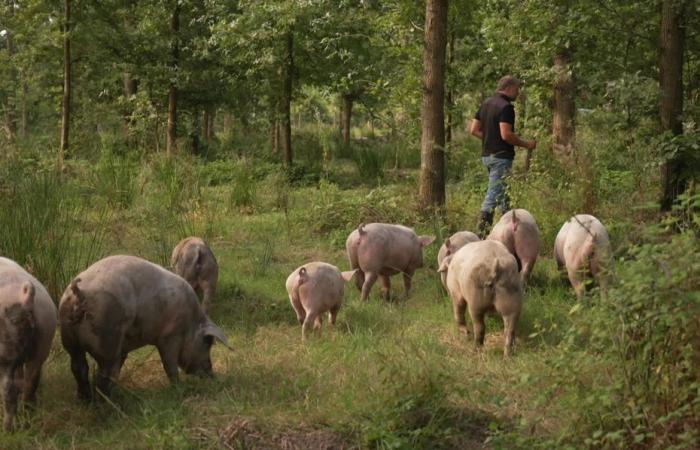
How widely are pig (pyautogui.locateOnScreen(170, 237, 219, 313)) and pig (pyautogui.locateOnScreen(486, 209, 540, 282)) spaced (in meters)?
2.76

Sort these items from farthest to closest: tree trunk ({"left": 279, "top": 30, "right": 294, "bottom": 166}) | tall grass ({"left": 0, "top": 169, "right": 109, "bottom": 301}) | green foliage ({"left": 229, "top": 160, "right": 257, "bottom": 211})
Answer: tree trunk ({"left": 279, "top": 30, "right": 294, "bottom": 166})
green foliage ({"left": 229, "top": 160, "right": 257, "bottom": 211})
tall grass ({"left": 0, "top": 169, "right": 109, "bottom": 301})

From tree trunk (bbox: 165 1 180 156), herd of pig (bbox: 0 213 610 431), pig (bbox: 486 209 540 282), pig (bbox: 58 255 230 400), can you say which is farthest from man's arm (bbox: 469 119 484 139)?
tree trunk (bbox: 165 1 180 156)

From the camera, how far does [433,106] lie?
1125 centimetres

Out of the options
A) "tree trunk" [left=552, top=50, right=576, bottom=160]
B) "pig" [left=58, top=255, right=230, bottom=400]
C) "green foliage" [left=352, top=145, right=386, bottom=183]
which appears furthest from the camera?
Answer: "green foliage" [left=352, top=145, right=386, bottom=183]

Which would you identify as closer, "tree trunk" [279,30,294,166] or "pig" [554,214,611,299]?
"pig" [554,214,611,299]

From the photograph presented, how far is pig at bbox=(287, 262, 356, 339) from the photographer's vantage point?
22.1 ft

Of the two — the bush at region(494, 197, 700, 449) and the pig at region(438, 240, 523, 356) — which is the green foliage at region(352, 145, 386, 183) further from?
the bush at region(494, 197, 700, 449)

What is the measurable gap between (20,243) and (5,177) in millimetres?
682

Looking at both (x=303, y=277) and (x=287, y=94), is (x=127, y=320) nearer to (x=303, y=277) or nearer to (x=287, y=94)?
(x=303, y=277)

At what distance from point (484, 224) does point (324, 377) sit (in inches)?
180

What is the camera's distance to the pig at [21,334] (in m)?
4.62

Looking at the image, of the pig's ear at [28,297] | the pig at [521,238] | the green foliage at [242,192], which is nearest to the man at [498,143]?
the pig at [521,238]

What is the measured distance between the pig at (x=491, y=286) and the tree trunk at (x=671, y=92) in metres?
3.97

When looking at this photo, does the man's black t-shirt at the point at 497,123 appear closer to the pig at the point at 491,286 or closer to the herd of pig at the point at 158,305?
the herd of pig at the point at 158,305
